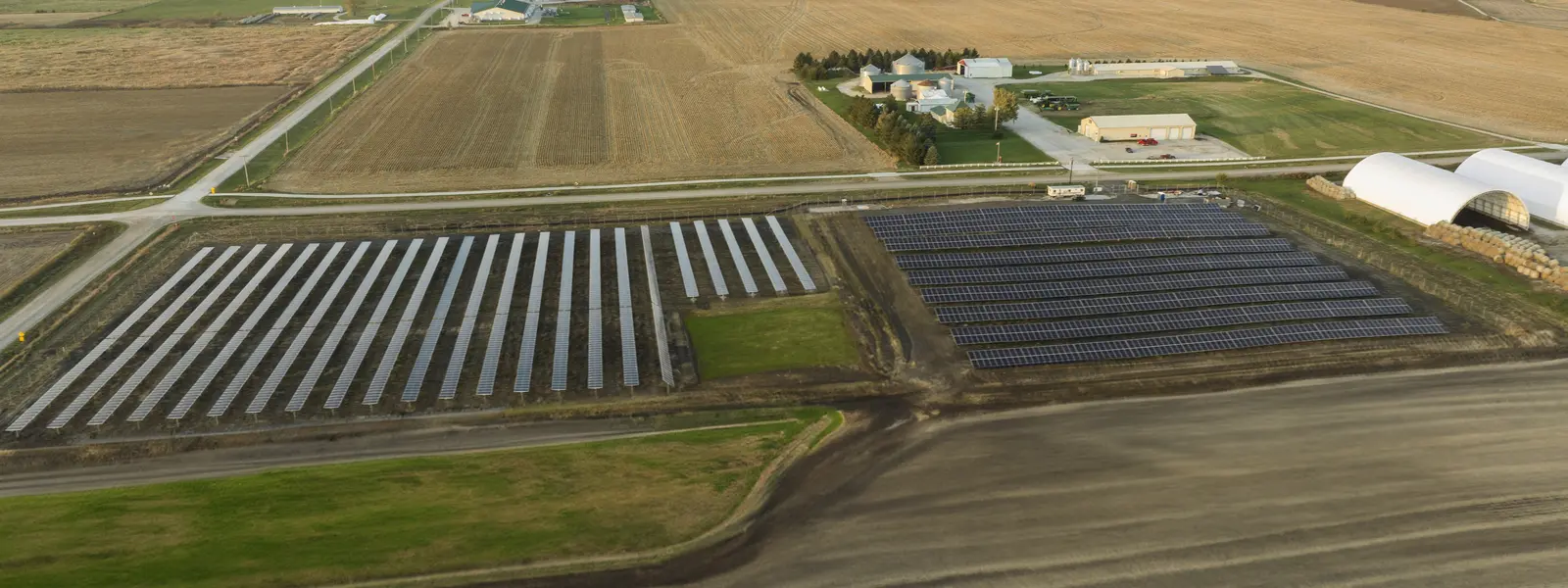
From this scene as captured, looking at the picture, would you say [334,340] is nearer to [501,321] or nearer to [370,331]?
[370,331]

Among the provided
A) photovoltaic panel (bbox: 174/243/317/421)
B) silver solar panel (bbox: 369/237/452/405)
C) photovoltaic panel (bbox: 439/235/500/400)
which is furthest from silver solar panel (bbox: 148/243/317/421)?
photovoltaic panel (bbox: 439/235/500/400)

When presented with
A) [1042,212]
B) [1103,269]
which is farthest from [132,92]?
[1103,269]

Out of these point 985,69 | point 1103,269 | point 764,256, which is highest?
point 985,69

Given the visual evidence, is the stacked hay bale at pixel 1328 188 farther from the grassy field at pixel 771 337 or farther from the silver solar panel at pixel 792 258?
the grassy field at pixel 771 337

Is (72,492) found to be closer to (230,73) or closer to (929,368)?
(929,368)

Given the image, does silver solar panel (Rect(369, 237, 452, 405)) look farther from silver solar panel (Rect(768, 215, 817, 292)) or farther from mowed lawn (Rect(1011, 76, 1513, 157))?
mowed lawn (Rect(1011, 76, 1513, 157))

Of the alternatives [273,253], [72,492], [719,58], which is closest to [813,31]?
[719,58]

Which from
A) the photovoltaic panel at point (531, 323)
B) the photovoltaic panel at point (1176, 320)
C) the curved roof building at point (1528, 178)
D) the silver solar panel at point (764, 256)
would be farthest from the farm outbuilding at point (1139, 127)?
the photovoltaic panel at point (531, 323)
